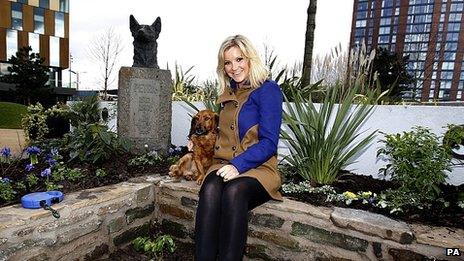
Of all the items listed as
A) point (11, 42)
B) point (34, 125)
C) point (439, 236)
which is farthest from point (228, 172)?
point (11, 42)

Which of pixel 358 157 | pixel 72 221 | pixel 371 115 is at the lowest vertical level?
pixel 72 221

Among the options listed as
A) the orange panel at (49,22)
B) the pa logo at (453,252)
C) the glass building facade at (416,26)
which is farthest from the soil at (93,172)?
the glass building facade at (416,26)

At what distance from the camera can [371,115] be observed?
284cm

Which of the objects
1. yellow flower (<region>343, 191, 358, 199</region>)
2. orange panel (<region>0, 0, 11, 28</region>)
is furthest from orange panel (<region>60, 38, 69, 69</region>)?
yellow flower (<region>343, 191, 358, 199</region>)

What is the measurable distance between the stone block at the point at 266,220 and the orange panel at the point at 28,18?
1097 inches

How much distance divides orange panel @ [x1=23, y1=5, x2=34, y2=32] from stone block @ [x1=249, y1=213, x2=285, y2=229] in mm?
27876

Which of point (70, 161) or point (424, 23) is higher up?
point (424, 23)

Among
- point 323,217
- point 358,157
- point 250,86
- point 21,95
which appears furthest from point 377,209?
point 21,95

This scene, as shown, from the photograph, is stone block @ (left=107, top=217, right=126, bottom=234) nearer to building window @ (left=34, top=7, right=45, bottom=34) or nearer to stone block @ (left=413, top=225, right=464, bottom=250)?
stone block @ (left=413, top=225, right=464, bottom=250)

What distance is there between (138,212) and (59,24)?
91.4 ft

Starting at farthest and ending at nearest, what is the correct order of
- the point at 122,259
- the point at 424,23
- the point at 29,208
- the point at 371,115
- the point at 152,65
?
the point at 424,23 → the point at 152,65 → the point at 371,115 → the point at 122,259 → the point at 29,208

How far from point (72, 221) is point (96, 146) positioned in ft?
4.10

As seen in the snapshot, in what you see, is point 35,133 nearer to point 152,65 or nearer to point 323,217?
point 152,65

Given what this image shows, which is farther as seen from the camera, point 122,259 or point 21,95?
point 21,95
